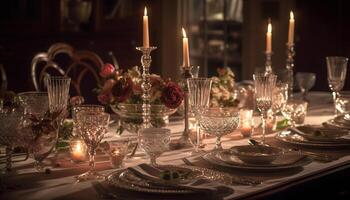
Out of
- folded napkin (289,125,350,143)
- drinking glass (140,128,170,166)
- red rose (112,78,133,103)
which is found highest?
red rose (112,78,133,103)

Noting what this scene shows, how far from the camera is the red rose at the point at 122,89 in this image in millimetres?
2158

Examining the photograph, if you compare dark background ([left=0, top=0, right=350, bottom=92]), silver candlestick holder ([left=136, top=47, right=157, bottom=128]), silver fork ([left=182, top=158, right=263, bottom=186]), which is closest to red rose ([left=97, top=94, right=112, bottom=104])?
silver candlestick holder ([left=136, top=47, right=157, bottom=128])

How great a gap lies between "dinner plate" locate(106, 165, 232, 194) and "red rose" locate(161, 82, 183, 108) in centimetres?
45

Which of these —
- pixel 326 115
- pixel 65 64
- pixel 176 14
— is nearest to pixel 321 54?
pixel 176 14

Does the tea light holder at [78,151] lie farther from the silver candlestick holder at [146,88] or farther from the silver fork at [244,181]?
the silver fork at [244,181]

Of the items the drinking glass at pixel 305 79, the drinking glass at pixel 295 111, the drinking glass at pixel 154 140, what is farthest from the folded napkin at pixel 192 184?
the drinking glass at pixel 305 79

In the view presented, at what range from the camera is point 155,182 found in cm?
152

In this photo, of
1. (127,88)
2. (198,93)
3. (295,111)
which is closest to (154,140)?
(198,93)

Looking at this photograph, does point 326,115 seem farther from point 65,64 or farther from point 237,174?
point 65,64

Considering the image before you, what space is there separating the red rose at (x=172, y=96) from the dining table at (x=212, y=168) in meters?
0.15

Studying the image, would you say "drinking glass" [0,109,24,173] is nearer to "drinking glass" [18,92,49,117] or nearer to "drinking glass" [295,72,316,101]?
"drinking glass" [18,92,49,117]

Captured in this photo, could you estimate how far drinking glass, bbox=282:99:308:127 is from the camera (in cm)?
247

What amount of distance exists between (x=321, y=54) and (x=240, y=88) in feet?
10.2

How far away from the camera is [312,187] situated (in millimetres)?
1720
